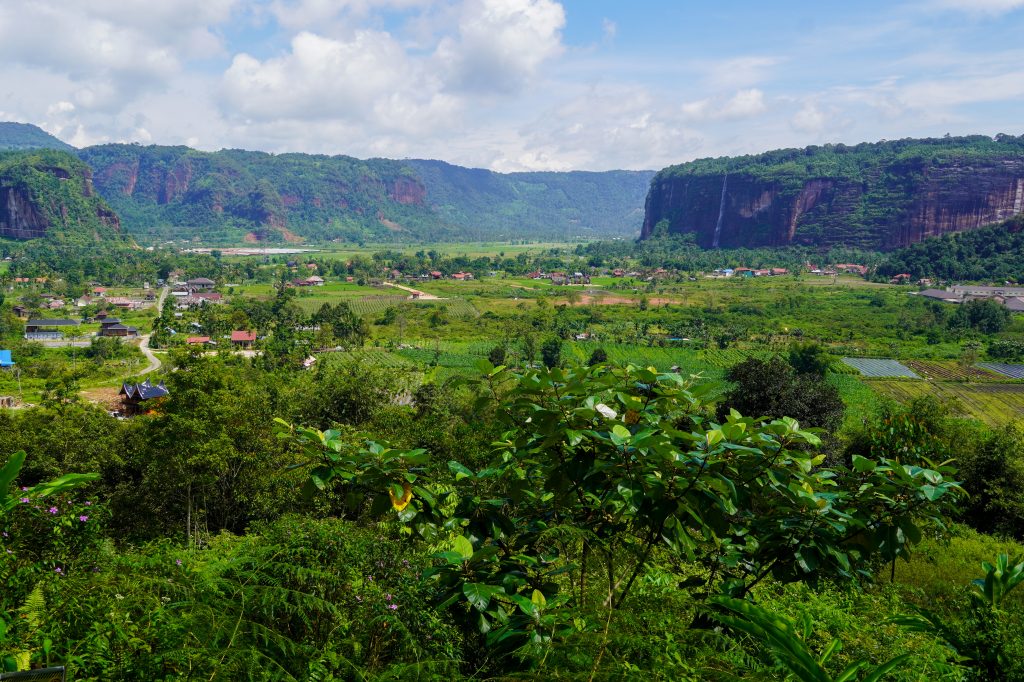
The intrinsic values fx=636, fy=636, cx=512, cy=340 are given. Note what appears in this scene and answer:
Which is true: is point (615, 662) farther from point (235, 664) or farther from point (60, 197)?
point (60, 197)

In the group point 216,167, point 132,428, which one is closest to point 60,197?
point 216,167

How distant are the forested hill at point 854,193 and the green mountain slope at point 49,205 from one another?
98631 mm

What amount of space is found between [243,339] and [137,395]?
1549cm

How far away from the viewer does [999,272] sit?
6425 centimetres

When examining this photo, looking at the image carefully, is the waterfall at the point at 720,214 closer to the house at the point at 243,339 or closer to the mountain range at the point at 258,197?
the mountain range at the point at 258,197

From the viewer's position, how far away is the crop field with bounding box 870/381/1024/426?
1138 inches

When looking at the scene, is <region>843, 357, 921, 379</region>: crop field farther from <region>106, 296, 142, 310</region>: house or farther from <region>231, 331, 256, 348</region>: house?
<region>106, 296, 142, 310</region>: house

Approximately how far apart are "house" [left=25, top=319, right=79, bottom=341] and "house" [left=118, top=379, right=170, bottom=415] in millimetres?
20809

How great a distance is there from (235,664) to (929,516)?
1.95 metres

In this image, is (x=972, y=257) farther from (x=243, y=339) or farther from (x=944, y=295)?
(x=243, y=339)

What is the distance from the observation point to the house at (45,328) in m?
41.5

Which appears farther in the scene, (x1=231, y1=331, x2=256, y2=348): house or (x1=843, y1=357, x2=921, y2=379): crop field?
(x1=231, y1=331, x2=256, y2=348): house

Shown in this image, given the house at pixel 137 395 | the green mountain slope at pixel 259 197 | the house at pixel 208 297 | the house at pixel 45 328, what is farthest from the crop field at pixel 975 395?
the green mountain slope at pixel 259 197

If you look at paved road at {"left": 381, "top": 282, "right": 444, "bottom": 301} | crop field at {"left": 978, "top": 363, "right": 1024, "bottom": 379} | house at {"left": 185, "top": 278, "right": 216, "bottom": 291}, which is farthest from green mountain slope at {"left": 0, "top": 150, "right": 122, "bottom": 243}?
crop field at {"left": 978, "top": 363, "right": 1024, "bottom": 379}
